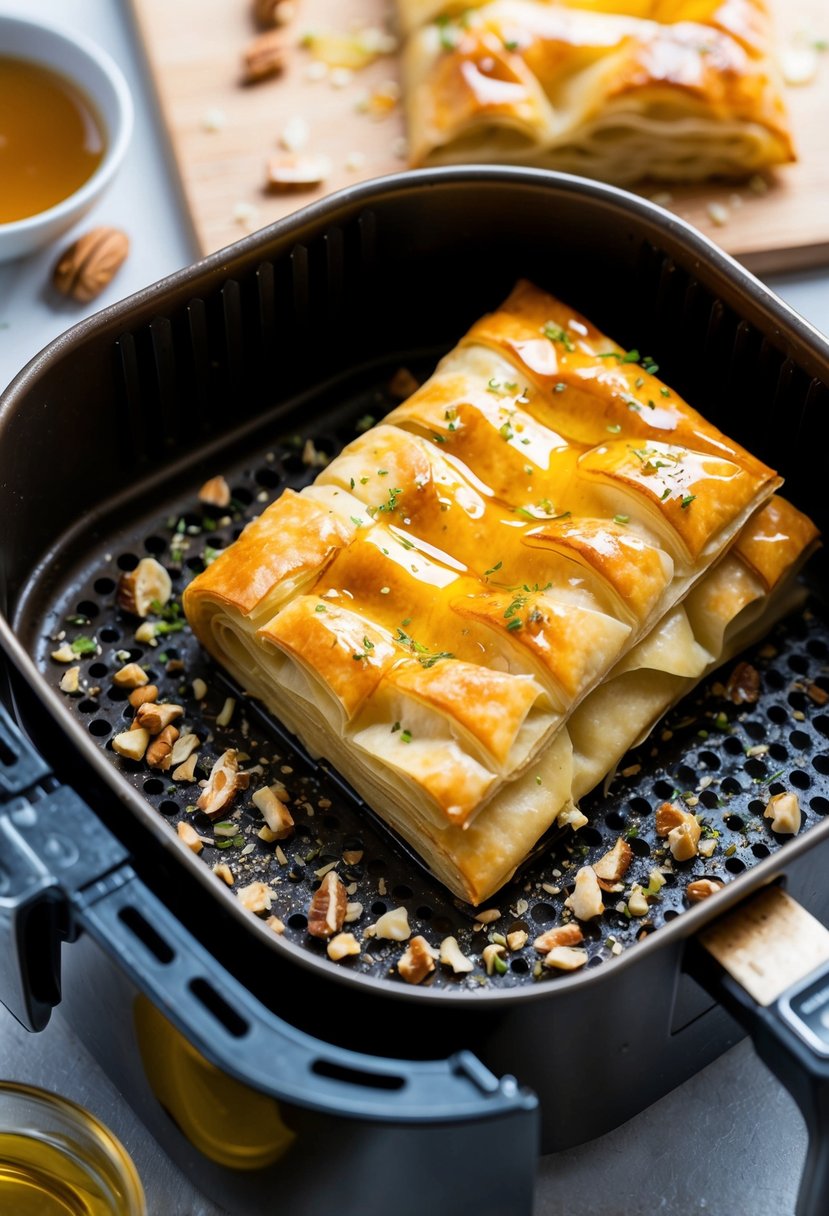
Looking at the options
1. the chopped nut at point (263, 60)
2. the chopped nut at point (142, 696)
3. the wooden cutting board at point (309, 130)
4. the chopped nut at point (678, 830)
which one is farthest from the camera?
the chopped nut at point (263, 60)

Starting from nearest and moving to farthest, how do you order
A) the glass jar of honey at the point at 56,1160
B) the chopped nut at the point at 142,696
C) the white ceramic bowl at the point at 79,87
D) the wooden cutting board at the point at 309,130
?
the glass jar of honey at the point at 56,1160
the chopped nut at the point at 142,696
the white ceramic bowl at the point at 79,87
the wooden cutting board at the point at 309,130

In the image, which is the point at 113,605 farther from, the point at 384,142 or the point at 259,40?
the point at 259,40

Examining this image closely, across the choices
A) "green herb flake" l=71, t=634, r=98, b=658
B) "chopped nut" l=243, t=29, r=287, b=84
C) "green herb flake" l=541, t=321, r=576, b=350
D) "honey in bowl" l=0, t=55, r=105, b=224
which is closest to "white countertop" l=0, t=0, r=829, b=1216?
"green herb flake" l=71, t=634, r=98, b=658

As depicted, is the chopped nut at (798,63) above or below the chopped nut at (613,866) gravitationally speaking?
above

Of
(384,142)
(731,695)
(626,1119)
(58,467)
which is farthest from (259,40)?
(626,1119)

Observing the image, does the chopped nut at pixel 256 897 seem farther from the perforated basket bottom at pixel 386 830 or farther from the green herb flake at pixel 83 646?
the green herb flake at pixel 83 646

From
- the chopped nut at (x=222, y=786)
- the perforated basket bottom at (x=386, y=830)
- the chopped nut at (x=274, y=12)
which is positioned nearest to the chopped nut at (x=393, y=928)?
the perforated basket bottom at (x=386, y=830)

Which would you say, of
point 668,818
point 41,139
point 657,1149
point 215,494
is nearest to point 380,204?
point 215,494

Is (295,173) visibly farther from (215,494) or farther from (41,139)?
(215,494)

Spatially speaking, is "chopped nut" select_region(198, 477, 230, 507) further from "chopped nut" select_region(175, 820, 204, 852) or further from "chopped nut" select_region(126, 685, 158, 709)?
"chopped nut" select_region(175, 820, 204, 852)
